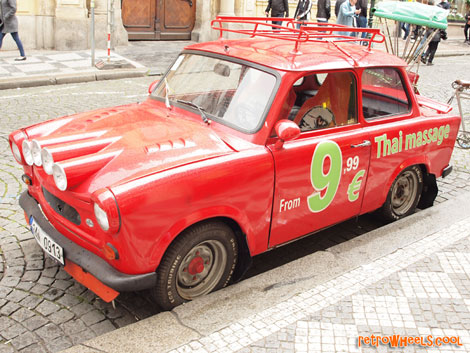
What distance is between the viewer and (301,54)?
14.1 ft

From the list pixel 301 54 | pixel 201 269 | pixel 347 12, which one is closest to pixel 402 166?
pixel 301 54

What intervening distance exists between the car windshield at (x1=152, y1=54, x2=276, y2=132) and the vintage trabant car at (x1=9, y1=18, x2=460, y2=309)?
11 mm

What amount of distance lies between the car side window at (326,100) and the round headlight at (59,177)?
1855 millimetres

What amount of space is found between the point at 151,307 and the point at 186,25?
14.6 m

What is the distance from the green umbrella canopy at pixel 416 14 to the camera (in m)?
7.84

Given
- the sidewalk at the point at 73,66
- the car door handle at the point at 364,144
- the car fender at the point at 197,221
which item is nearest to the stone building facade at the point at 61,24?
the sidewalk at the point at 73,66

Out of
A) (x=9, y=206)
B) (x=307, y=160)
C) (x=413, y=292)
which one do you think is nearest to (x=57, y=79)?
(x=9, y=206)

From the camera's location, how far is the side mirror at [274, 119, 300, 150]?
3.73m

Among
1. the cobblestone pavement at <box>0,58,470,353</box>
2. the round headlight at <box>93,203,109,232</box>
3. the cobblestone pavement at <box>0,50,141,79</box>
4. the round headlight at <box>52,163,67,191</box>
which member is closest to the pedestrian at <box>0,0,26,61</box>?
the cobblestone pavement at <box>0,50,141,79</box>

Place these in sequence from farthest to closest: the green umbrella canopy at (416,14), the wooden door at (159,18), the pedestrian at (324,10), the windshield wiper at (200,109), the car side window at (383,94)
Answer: the wooden door at (159,18), the pedestrian at (324,10), the green umbrella canopy at (416,14), the car side window at (383,94), the windshield wiper at (200,109)

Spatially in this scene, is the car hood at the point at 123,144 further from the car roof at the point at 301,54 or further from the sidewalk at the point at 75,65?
the sidewalk at the point at 75,65

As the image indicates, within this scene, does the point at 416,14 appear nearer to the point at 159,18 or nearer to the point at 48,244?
the point at 48,244

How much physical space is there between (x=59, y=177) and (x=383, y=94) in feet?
9.67

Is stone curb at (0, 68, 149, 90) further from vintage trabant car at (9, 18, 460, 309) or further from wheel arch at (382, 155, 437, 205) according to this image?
wheel arch at (382, 155, 437, 205)
